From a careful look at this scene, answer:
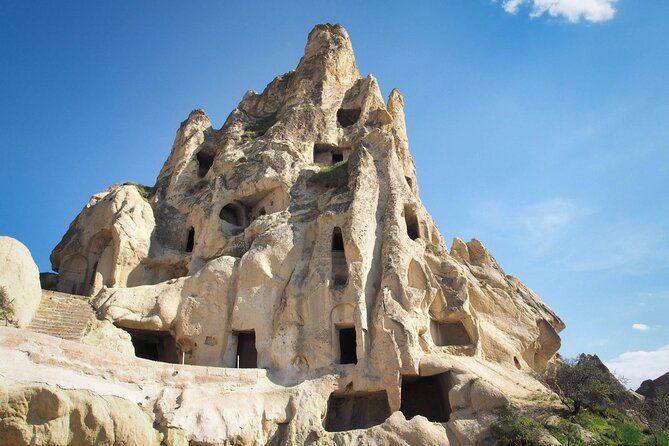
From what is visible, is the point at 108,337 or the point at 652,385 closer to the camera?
the point at 108,337

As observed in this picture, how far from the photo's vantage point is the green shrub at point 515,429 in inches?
548

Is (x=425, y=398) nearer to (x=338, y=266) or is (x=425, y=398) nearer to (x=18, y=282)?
(x=338, y=266)

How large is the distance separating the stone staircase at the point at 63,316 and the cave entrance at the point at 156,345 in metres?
2.24

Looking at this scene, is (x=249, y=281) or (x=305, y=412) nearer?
(x=305, y=412)

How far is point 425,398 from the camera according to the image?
18312 millimetres

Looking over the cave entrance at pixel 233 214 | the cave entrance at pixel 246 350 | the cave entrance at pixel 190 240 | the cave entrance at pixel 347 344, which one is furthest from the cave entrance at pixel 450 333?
the cave entrance at pixel 190 240

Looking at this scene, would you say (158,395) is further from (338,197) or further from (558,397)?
(558,397)

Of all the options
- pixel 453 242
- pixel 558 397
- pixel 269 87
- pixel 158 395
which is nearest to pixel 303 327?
pixel 158 395

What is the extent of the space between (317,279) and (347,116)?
14.4m

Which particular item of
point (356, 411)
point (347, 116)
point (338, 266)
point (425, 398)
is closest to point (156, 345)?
point (338, 266)

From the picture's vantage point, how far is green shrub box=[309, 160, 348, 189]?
23016mm

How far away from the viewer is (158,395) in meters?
13.7

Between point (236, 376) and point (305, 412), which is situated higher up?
point (236, 376)

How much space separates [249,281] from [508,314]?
10.9 metres
